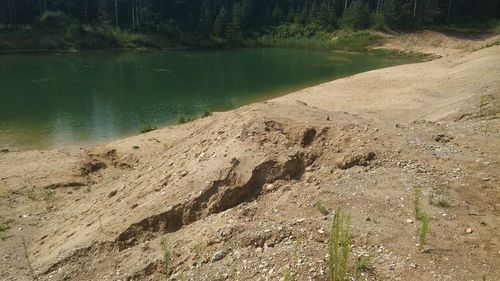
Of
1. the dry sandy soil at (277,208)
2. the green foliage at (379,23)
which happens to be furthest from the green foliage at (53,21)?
the dry sandy soil at (277,208)

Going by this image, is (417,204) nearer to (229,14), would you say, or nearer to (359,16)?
(359,16)

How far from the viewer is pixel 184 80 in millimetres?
43750

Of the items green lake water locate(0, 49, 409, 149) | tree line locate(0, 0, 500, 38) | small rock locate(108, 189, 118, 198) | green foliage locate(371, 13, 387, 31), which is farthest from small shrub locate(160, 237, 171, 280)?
green foliage locate(371, 13, 387, 31)

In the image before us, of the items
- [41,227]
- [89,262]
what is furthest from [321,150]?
[41,227]

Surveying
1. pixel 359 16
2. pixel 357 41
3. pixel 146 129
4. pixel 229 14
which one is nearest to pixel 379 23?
pixel 359 16

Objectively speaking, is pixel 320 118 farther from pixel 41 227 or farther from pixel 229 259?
pixel 41 227

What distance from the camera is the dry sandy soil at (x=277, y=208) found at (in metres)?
7.54

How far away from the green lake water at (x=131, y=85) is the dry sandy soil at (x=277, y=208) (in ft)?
38.2

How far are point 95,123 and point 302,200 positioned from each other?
21.0 meters

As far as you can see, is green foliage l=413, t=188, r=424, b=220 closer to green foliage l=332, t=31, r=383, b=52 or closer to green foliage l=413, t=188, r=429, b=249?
green foliage l=413, t=188, r=429, b=249

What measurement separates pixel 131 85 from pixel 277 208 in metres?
34.0

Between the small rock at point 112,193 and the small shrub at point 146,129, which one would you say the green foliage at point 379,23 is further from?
the small rock at point 112,193

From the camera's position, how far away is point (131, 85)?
40.7 metres

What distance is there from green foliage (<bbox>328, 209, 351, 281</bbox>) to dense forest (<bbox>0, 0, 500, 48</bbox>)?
64.7 metres
